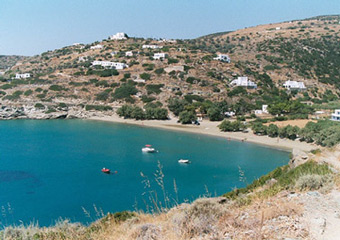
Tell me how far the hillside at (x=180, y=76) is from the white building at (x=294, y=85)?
1.27 m

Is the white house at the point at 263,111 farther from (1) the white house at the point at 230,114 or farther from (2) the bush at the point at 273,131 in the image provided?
(2) the bush at the point at 273,131

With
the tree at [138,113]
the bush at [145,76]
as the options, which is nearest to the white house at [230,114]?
the tree at [138,113]

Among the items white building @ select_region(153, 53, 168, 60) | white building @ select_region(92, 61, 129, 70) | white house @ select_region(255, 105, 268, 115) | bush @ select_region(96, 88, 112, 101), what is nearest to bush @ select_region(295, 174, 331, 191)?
white house @ select_region(255, 105, 268, 115)

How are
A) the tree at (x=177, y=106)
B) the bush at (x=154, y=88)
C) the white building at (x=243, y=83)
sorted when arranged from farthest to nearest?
1. the white building at (x=243, y=83)
2. the bush at (x=154, y=88)
3. the tree at (x=177, y=106)

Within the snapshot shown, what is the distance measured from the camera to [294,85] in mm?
67938

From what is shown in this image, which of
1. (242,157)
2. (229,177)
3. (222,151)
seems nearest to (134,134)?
(222,151)

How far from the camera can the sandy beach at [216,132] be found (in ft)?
116

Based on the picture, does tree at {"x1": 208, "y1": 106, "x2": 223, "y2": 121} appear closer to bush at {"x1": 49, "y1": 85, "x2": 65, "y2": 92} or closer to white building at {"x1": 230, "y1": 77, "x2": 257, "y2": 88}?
white building at {"x1": 230, "y1": 77, "x2": 257, "y2": 88}

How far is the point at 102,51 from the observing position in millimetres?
87688

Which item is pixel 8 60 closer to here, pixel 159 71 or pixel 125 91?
pixel 159 71

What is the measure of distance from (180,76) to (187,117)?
18.4 metres

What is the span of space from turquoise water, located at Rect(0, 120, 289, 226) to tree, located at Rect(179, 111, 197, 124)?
19.3 ft

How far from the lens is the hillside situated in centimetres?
5906

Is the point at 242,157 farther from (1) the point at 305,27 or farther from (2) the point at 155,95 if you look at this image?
(1) the point at 305,27
